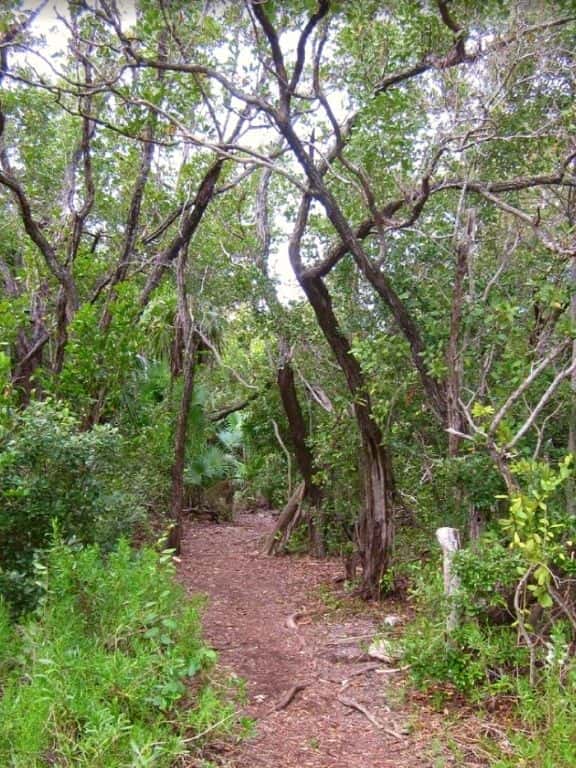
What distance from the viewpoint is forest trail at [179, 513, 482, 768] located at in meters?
4.08

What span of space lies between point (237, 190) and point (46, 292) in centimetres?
312

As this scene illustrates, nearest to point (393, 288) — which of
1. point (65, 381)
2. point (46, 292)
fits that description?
point (65, 381)

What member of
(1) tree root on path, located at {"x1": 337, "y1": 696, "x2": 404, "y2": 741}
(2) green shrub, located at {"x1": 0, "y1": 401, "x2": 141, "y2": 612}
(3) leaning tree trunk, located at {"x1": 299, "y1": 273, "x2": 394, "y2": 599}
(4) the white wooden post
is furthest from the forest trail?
(2) green shrub, located at {"x1": 0, "y1": 401, "x2": 141, "y2": 612}

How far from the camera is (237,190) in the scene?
35.1ft

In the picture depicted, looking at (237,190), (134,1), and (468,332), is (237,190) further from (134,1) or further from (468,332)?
(468,332)

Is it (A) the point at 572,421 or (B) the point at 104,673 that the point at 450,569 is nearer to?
(A) the point at 572,421

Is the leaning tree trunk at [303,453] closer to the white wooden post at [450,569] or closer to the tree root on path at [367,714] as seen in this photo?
the white wooden post at [450,569]

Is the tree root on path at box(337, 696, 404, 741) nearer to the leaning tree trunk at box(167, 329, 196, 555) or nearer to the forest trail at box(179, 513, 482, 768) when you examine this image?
the forest trail at box(179, 513, 482, 768)

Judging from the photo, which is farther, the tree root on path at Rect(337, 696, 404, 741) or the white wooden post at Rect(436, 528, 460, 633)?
the white wooden post at Rect(436, 528, 460, 633)

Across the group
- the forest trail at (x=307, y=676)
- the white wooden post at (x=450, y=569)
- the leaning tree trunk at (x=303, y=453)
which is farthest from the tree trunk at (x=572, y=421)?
the leaning tree trunk at (x=303, y=453)

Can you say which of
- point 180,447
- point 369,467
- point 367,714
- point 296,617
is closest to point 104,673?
point 367,714

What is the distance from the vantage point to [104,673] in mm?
3588

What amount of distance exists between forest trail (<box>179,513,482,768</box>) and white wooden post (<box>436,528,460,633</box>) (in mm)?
596

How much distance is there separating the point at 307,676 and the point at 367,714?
35.2 inches
